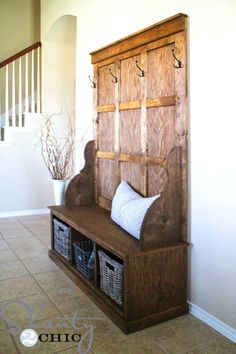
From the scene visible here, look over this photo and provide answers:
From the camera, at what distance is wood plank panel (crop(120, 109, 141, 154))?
2957mm

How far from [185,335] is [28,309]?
111 centimetres

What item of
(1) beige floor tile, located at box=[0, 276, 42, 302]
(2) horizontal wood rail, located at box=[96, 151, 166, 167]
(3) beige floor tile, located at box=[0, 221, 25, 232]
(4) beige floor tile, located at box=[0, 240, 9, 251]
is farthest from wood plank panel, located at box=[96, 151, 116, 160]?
(3) beige floor tile, located at box=[0, 221, 25, 232]

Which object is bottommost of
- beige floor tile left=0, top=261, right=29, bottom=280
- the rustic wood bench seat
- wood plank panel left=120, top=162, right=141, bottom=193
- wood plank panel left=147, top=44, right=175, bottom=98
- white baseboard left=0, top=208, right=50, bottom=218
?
beige floor tile left=0, top=261, right=29, bottom=280

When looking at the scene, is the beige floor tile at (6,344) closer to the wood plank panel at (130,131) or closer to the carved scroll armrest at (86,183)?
the carved scroll armrest at (86,183)

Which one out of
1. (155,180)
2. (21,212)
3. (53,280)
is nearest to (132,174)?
(155,180)

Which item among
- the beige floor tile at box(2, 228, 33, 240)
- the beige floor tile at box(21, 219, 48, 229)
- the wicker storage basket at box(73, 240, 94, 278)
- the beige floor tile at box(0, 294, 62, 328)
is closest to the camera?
the beige floor tile at box(0, 294, 62, 328)

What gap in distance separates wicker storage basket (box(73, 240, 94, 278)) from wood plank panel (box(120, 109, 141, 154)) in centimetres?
91

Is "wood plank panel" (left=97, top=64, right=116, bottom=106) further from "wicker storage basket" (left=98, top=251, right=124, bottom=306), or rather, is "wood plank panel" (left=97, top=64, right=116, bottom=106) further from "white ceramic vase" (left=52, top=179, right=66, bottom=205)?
"wicker storage basket" (left=98, top=251, right=124, bottom=306)

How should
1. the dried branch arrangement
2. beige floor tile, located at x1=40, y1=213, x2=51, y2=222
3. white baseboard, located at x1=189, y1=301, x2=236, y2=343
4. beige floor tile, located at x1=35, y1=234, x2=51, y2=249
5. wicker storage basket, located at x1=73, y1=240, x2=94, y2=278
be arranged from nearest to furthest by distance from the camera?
white baseboard, located at x1=189, y1=301, x2=236, y2=343 < wicker storage basket, located at x1=73, y1=240, x2=94, y2=278 < beige floor tile, located at x1=35, y1=234, x2=51, y2=249 < beige floor tile, located at x1=40, y1=213, x2=51, y2=222 < the dried branch arrangement

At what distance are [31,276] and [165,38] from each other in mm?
2251

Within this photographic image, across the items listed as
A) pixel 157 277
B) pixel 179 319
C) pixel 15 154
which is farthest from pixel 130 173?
pixel 15 154

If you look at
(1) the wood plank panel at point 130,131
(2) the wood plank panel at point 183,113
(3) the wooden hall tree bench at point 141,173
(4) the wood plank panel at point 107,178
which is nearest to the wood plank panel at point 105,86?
(3) the wooden hall tree bench at point 141,173

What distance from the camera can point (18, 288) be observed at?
2.88 m

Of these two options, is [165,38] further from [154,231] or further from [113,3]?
[154,231]
